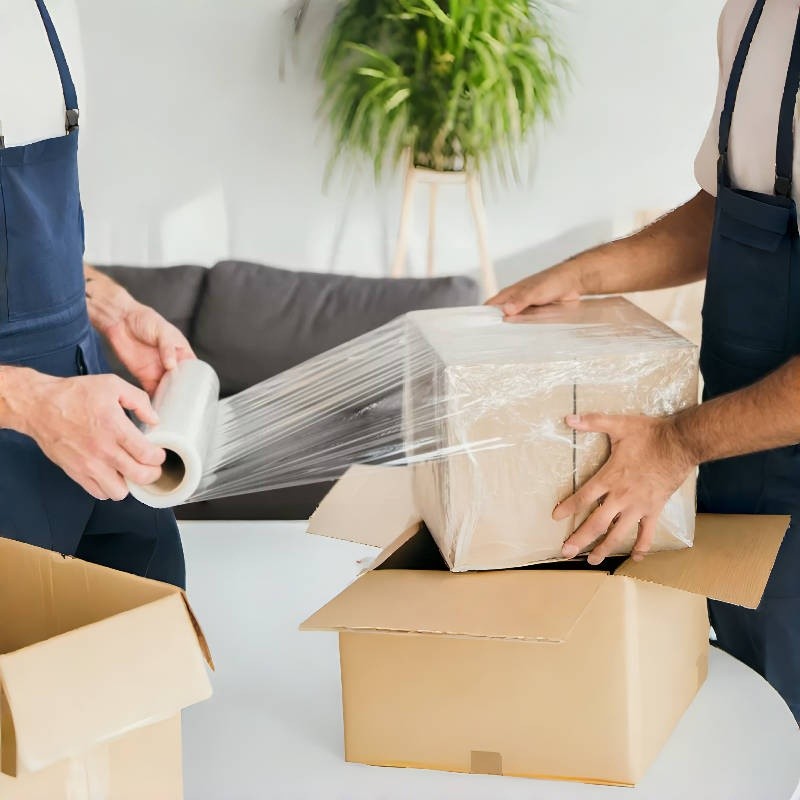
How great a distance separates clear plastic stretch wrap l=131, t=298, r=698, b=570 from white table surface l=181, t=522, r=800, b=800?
0.19 meters

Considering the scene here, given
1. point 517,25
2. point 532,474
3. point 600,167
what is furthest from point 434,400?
point 600,167

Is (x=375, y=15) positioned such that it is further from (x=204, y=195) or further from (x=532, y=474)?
(x=532, y=474)

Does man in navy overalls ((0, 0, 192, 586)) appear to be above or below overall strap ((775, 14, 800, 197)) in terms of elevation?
below

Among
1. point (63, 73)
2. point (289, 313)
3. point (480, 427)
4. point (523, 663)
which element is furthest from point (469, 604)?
point (289, 313)

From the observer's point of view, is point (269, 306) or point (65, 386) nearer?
point (65, 386)

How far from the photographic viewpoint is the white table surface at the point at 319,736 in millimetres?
1018

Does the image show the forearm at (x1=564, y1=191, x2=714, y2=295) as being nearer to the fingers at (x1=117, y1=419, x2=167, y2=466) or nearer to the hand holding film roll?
the hand holding film roll

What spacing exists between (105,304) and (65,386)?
1.38 ft

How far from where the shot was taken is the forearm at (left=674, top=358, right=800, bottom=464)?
117 cm

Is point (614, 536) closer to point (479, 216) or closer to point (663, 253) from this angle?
point (663, 253)

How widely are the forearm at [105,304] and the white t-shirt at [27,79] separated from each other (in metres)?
0.26

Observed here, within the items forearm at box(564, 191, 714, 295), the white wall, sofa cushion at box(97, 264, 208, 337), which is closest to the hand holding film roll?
forearm at box(564, 191, 714, 295)

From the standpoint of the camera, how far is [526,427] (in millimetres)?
1087

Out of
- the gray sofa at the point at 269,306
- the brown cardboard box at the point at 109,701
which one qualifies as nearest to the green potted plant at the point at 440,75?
the gray sofa at the point at 269,306
